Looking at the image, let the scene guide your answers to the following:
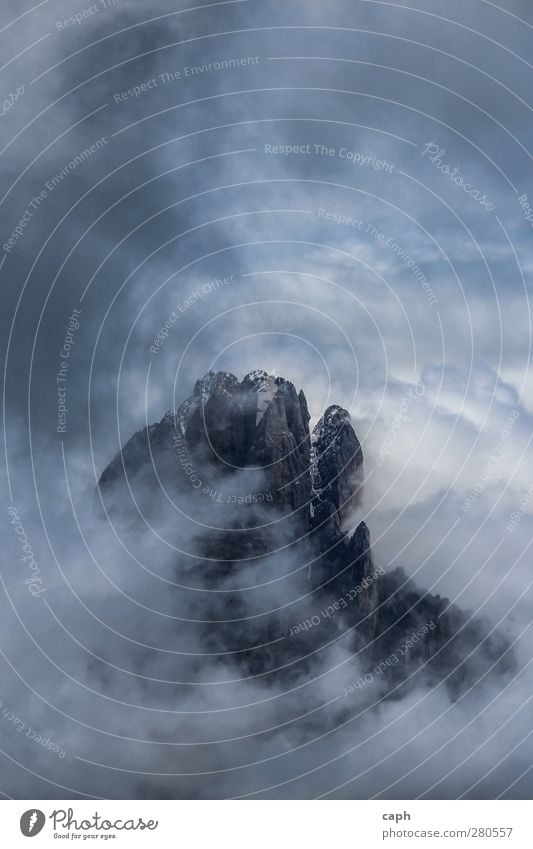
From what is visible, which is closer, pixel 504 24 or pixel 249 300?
pixel 504 24

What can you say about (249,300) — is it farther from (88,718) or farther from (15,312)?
(88,718)

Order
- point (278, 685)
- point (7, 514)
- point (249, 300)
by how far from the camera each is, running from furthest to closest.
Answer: point (278, 685), point (249, 300), point (7, 514)

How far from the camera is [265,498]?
121 feet

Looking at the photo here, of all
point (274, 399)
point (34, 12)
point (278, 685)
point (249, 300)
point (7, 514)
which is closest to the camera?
point (34, 12)

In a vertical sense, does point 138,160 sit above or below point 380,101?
below

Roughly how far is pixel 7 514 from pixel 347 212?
15.2 m

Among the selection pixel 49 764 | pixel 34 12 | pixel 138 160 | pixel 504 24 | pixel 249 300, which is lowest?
pixel 49 764

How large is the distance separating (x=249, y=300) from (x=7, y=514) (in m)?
11.6

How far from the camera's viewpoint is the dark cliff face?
30.7m

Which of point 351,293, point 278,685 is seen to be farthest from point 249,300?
point 278,685

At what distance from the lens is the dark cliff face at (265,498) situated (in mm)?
30688

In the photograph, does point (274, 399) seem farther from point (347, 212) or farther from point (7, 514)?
point (7, 514)

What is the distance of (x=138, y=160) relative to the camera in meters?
23.9

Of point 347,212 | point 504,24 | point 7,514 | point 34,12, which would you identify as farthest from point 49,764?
point 504,24
